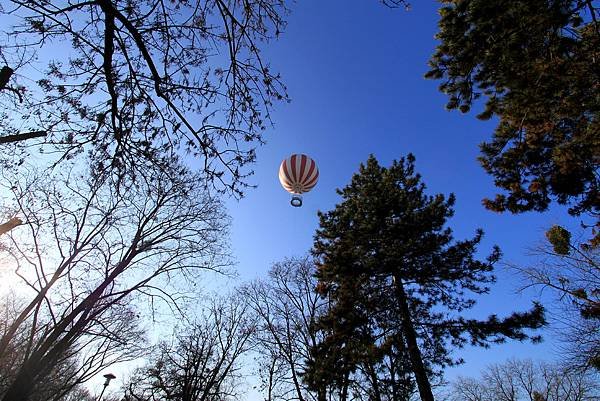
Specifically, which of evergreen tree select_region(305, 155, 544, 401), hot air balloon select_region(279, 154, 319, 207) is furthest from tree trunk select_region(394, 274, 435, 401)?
hot air balloon select_region(279, 154, 319, 207)

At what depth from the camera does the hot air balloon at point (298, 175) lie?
43.3ft

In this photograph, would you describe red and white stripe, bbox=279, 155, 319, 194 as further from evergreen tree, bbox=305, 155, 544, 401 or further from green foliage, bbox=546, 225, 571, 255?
green foliage, bbox=546, 225, 571, 255

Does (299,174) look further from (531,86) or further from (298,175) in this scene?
(531,86)

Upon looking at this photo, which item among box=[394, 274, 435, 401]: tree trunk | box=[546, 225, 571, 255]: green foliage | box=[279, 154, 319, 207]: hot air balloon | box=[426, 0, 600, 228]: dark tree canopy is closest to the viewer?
box=[426, 0, 600, 228]: dark tree canopy

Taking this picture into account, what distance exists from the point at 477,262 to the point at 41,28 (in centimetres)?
1371

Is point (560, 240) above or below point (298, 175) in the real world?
below

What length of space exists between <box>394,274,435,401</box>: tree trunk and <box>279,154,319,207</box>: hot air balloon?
206 inches

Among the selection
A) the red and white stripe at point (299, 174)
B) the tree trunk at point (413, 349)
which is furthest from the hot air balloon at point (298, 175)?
the tree trunk at point (413, 349)

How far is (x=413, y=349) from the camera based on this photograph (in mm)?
11328

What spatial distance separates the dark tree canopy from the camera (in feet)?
19.6

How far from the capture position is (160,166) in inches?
170

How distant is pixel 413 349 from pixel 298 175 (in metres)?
7.56

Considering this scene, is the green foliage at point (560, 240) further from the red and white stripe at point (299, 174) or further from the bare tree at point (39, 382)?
the bare tree at point (39, 382)

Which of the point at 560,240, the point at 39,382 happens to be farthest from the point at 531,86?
the point at 39,382
